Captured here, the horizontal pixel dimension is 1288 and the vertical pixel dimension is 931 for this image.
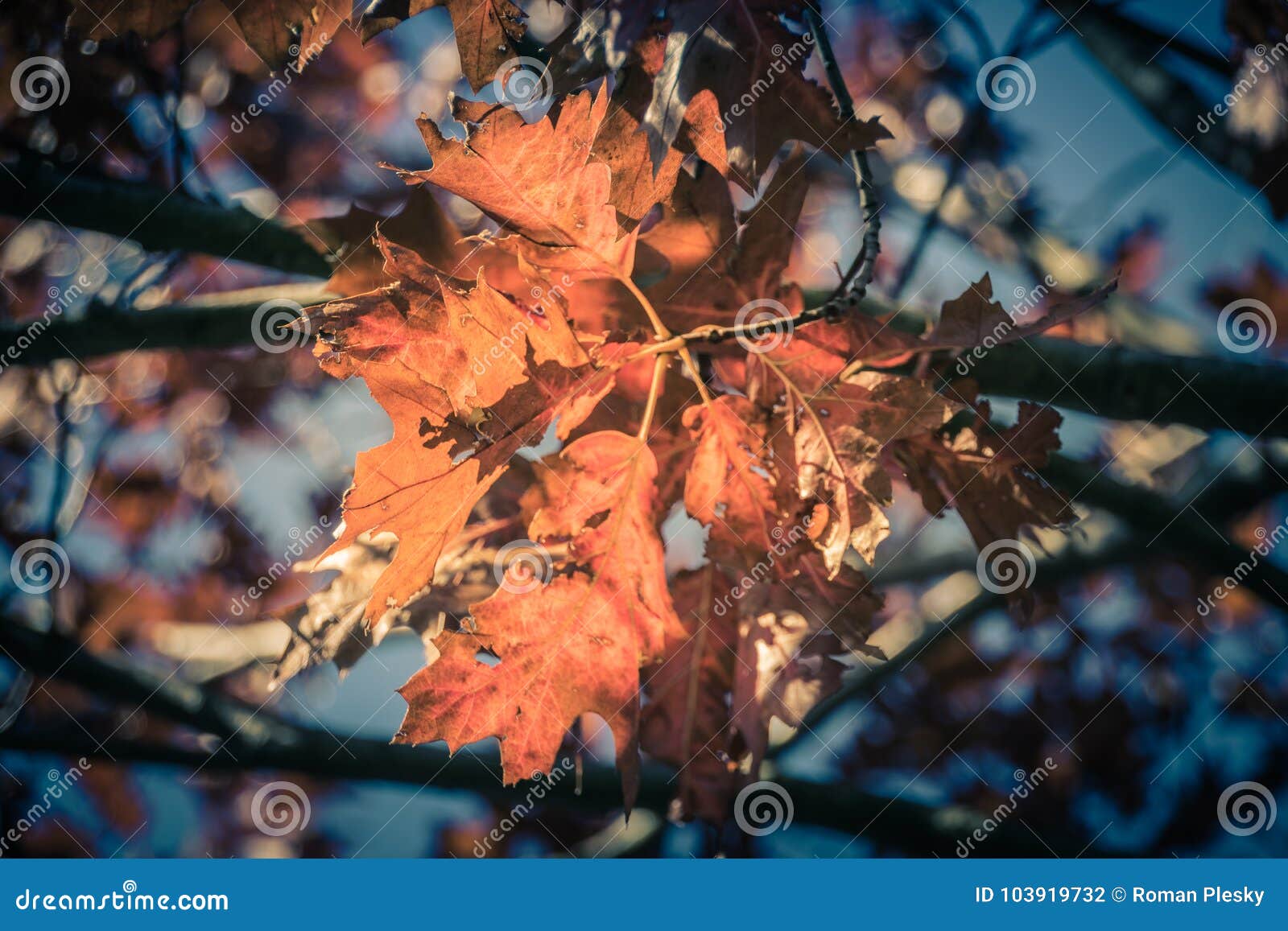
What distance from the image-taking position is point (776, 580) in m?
0.94

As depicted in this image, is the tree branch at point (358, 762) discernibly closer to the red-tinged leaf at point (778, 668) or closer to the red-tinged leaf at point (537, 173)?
the red-tinged leaf at point (778, 668)

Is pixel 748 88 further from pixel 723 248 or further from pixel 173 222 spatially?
pixel 173 222

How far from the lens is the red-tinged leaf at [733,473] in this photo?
2.80ft

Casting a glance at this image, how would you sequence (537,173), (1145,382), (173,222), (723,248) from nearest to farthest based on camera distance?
(537,173) < (723,248) < (1145,382) < (173,222)

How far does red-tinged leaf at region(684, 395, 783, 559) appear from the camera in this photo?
0.85m

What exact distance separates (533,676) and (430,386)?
330mm

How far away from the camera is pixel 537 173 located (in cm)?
68

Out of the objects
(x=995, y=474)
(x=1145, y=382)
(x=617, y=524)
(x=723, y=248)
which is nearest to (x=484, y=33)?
(x=723, y=248)

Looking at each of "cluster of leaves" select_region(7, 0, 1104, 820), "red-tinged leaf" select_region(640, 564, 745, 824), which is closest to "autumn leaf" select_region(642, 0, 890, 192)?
"cluster of leaves" select_region(7, 0, 1104, 820)

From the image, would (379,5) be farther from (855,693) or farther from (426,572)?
(855,693)

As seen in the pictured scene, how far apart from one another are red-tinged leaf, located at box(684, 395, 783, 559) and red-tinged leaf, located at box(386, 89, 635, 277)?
223 mm

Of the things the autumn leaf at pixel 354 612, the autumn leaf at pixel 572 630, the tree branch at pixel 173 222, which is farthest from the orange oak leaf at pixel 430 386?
the tree branch at pixel 173 222
